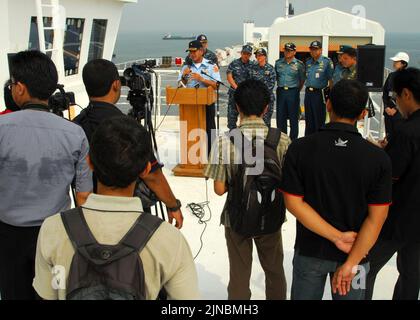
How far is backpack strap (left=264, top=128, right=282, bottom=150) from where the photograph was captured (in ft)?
8.43

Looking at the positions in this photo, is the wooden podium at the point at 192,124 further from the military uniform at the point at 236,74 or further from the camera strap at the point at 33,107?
the camera strap at the point at 33,107

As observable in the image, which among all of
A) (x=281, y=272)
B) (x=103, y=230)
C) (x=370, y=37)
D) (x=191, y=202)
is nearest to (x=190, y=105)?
(x=191, y=202)

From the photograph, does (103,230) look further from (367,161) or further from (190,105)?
(190,105)

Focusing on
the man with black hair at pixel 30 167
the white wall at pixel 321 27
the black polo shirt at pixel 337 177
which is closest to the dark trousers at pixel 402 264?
the black polo shirt at pixel 337 177

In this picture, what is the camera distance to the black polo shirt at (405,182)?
242 centimetres

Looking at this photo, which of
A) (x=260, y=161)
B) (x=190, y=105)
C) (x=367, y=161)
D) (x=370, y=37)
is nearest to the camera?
(x=367, y=161)

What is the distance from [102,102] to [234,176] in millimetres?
828

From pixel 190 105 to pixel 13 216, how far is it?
12.9ft

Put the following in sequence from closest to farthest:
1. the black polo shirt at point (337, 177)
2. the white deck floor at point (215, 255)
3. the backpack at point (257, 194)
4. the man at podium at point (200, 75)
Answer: the black polo shirt at point (337, 177) < the backpack at point (257, 194) < the white deck floor at point (215, 255) < the man at podium at point (200, 75)

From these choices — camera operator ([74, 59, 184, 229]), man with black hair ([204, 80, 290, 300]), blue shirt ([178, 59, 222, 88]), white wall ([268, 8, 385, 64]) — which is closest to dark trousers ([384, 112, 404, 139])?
man with black hair ([204, 80, 290, 300])

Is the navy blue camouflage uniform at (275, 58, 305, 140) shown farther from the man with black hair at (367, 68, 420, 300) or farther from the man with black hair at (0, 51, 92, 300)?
the man with black hair at (0, 51, 92, 300)

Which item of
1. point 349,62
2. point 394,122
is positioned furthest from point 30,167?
point 349,62

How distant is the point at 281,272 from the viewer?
2.85m

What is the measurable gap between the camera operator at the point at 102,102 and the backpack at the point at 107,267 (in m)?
1.12
